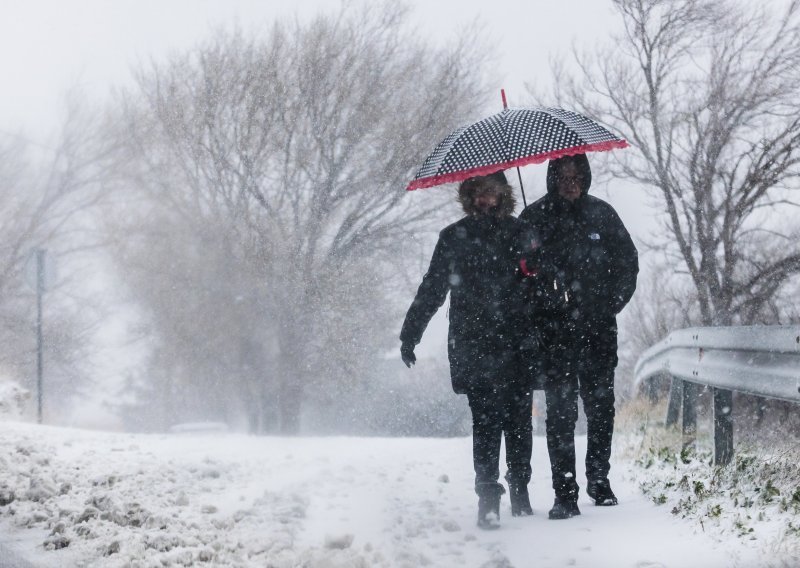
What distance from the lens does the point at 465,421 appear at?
34.8 meters

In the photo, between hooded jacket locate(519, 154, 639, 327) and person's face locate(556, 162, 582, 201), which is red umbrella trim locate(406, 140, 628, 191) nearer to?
person's face locate(556, 162, 582, 201)

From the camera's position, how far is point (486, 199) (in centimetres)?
505

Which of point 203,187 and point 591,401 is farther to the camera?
point 203,187

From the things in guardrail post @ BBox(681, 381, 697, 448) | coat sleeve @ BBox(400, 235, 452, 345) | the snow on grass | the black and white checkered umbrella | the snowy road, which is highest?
the black and white checkered umbrella

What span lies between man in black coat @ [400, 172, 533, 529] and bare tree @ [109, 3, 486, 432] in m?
15.8

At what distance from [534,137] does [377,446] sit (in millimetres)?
4845

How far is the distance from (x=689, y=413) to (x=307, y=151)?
1504 cm

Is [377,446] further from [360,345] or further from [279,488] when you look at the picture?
[360,345]

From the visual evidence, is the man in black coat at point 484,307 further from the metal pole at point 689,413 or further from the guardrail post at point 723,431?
the metal pole at point 689,413

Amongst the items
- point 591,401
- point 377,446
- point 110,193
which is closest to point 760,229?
point 377,446

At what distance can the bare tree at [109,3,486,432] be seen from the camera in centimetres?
2070

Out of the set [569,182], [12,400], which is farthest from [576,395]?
[12,400]

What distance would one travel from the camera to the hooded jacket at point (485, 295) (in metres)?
5.05

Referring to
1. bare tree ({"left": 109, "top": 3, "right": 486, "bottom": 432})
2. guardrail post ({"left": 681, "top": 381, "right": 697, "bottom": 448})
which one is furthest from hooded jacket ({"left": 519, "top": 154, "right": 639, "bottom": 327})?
bare tree ({"left": 109, "top": 3, "right": 486, "bottom": 432})
